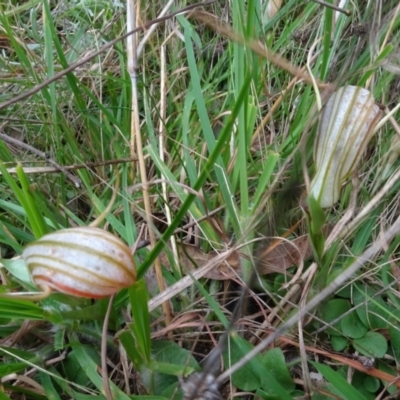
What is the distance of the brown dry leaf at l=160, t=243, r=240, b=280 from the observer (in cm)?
71

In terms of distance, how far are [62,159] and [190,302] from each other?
0.35m

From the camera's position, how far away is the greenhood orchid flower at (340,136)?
1.83 feet

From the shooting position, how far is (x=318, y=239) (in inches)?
24.9

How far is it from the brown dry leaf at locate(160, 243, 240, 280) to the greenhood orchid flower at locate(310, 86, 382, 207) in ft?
0.56

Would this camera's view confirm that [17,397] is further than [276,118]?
No

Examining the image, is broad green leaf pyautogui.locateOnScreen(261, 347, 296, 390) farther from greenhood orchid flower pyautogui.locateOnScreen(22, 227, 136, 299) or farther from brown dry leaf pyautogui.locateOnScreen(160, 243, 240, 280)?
greenhood orchid flower pyautogui.locateOnScreen(22, 227, 136, 299)

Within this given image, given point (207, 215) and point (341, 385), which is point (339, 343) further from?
point (207, 215)

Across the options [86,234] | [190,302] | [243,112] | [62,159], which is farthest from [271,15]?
[86,234]

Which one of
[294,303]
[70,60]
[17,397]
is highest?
[70,60]

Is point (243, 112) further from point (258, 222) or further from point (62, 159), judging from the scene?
point (62, 159)

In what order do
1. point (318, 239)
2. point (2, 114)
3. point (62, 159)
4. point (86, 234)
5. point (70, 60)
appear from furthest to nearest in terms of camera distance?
1. point (70, 60)
2. point (2, 114)
3. point (62, 159)
4. point (318, 239)
5. point (86, 234)

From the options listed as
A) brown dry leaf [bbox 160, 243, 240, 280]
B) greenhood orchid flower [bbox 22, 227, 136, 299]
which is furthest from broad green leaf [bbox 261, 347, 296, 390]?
greenhood orchid flower [bbox 22, 227, 136, 299]

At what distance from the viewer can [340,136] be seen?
0.57 m

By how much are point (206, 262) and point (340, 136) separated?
0.91 feet
